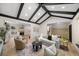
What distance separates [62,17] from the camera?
8.37ft

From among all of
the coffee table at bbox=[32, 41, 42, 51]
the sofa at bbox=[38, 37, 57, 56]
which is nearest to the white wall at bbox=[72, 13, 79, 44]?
the sofa at bbox=[38, 37, 57, 56]

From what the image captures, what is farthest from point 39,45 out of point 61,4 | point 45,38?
point 61,4

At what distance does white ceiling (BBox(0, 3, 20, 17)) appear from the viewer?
2416 millimetres

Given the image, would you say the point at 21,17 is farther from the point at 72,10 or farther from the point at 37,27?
the point at 72,10

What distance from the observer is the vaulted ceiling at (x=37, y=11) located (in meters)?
2.44

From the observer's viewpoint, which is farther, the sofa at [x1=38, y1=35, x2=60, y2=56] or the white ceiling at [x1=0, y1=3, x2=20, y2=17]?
the sofa at [x1=38, y1=35, x2=60, y2=56]

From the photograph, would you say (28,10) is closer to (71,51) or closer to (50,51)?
(50,51)

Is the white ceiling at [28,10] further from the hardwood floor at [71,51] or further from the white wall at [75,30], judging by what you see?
the hardwood floor at [71,51]

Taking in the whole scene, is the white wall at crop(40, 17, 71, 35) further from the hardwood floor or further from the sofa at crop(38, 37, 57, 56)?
the hardwood floor

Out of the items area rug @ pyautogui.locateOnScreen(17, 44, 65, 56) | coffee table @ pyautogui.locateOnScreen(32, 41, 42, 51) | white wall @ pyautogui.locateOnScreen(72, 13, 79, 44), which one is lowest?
area rug @ pyautogui.locateOnScreen(17, 44, 65, 56)

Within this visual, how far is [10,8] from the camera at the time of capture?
246 centimetres

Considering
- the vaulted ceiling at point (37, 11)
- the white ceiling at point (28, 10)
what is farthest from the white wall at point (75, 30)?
the white ceiling at point (28, 10)

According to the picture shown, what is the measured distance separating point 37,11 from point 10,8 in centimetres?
70

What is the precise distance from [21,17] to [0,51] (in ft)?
3.39
